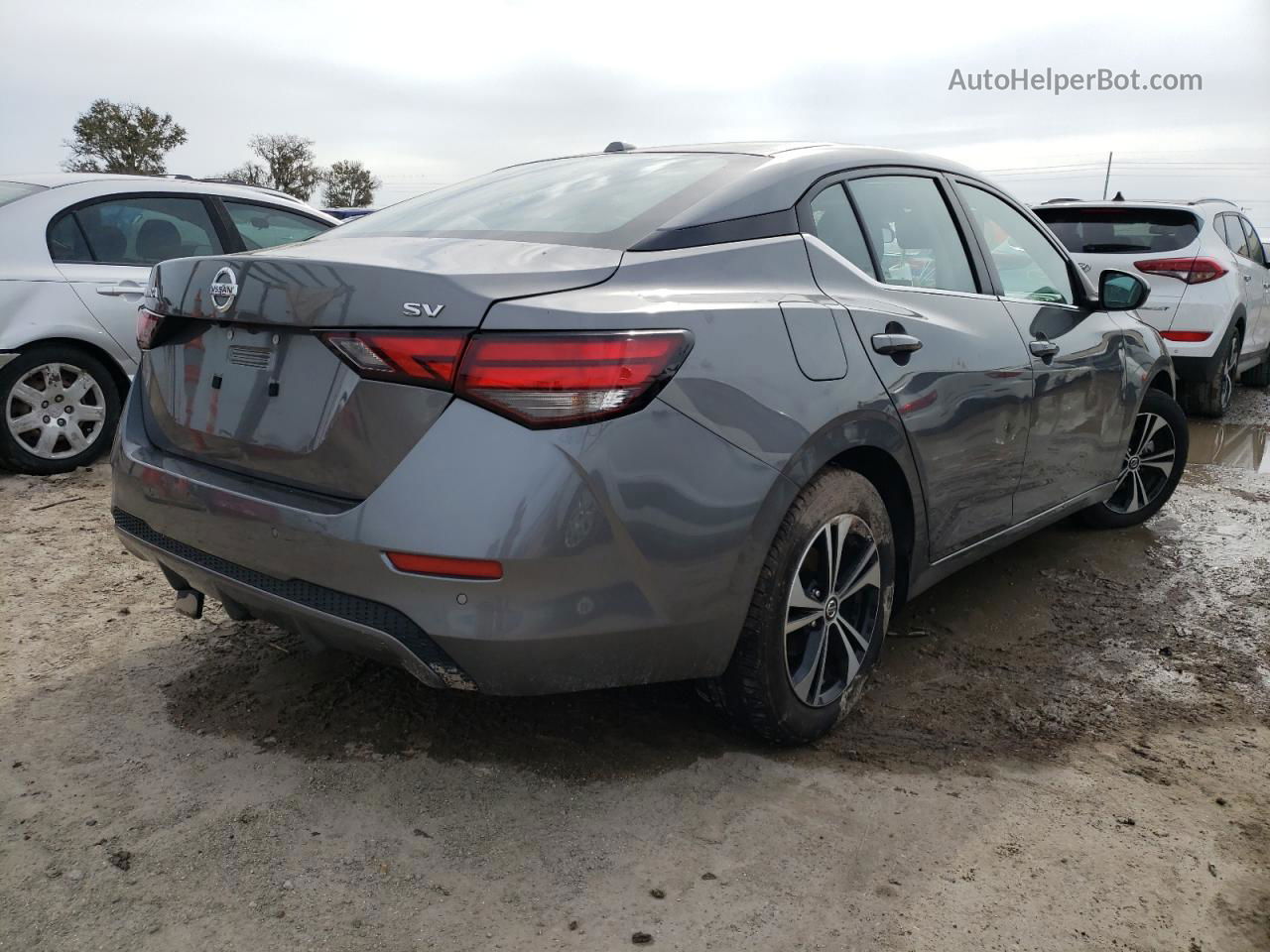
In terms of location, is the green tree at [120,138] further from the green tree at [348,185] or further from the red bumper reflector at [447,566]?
the red bumper reflector at [447,566]

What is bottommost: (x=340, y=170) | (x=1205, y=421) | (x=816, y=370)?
(x=1205, y=421)

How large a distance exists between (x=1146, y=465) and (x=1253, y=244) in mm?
5827

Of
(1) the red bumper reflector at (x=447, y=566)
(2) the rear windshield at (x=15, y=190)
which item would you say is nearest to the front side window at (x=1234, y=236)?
(1) the red bumper reflector at (x=447, y=566)

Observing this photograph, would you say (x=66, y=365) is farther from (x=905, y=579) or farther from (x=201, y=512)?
(x=905, y=579)

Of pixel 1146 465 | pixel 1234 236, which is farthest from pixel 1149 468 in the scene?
pixel 1234 236

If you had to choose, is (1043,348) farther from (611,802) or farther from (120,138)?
(120,138)

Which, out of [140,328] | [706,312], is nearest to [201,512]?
[140,328]

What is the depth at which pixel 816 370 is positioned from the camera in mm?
2607

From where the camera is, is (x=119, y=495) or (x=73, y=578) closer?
(x=119, y=495)

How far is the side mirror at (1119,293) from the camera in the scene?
13.6 ft

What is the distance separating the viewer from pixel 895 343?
291cm

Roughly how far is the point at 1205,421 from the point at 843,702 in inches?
275

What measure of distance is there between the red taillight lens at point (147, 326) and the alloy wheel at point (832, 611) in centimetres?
175

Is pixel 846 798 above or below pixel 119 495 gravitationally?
below
